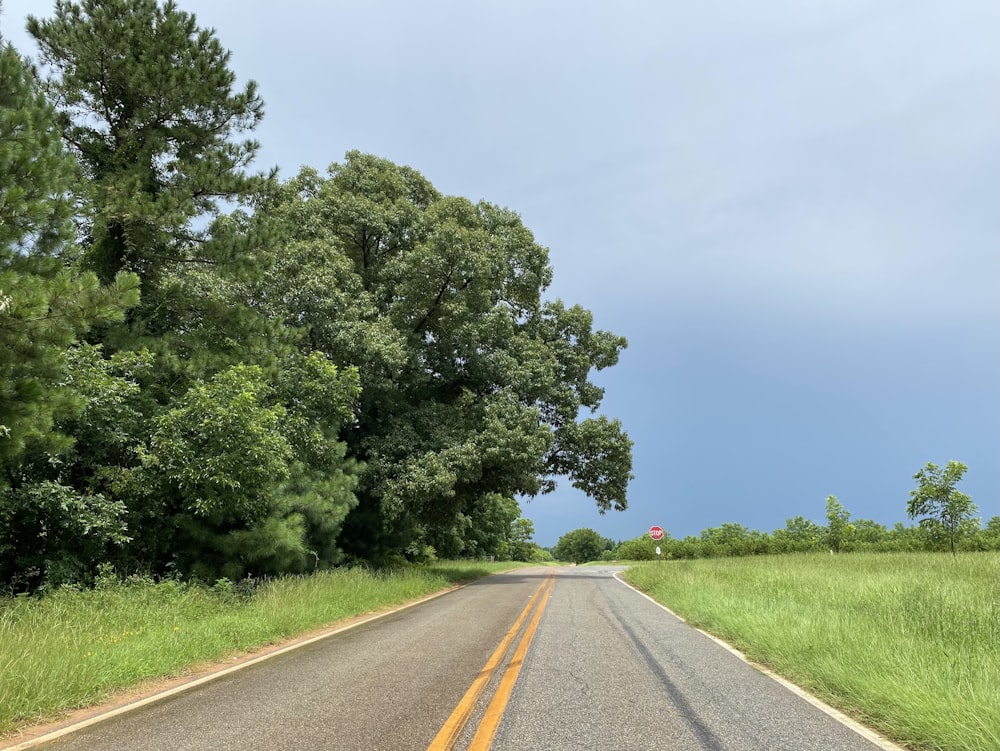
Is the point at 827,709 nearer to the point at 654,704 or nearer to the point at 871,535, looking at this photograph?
the point at 654,704

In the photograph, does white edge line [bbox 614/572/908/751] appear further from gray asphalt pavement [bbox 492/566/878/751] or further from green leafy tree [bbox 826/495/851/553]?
green leafy tree [bbox 826/495/851/553]

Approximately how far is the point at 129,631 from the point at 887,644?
9607 millimetres

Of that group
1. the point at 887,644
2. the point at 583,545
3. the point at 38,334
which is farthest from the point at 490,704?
the point at 583,545

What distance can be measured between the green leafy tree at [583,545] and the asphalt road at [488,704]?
132120 millimetres

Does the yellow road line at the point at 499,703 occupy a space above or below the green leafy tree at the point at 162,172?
below

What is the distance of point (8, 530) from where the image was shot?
1052cm

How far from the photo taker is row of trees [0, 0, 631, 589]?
9.20 metres

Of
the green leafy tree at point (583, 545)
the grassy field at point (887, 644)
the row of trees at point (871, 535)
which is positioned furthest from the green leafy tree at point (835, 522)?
the green leafy tree at point (583, 545)

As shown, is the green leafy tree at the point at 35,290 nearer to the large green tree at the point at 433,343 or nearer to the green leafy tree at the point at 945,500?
the large green tree at the point at 433,343

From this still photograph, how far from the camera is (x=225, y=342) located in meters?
15.6

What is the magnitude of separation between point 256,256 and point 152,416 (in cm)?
514

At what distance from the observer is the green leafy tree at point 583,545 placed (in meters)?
138

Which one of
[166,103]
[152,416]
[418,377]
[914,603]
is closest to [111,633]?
[152,416]

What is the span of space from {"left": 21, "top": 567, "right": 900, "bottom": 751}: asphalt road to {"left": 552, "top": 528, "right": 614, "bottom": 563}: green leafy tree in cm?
13212
